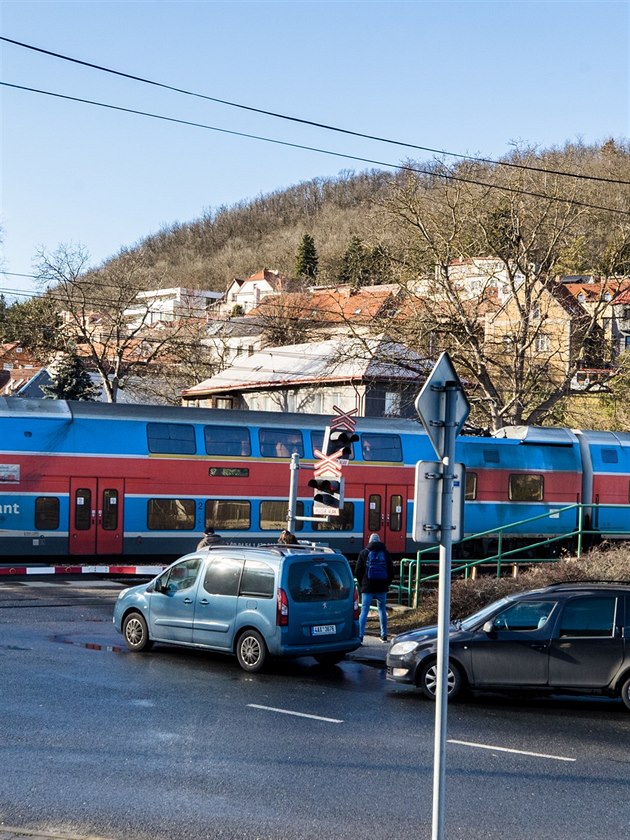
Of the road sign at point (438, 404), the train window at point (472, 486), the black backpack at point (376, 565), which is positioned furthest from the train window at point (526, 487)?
the road sign at point (438, 404)

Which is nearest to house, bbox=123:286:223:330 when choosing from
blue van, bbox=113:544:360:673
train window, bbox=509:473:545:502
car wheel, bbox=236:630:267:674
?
train window, bbox=509:473:545:502

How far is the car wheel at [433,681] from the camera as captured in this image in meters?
14.1

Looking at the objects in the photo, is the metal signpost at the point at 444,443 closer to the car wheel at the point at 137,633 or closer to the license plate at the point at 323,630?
the license plate at the point at 323,630

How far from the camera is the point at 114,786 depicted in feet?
30.7

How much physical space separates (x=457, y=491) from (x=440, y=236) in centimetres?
3310

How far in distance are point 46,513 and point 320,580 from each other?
13.1m

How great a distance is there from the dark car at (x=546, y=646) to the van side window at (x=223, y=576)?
3104 millimetres

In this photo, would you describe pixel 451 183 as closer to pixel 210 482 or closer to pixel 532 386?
pixel 532 386

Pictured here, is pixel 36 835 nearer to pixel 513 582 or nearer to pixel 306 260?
pixel 513 582

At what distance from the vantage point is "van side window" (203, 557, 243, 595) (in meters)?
16.2

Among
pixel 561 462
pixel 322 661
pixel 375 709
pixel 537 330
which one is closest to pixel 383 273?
pixel 537 330

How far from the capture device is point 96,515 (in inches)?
1103

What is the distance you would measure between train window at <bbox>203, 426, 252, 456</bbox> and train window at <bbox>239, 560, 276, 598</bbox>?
13621mm

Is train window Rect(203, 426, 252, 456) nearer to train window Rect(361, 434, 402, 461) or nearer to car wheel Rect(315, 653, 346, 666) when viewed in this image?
train window Rect(361, 434, 402, 461)
